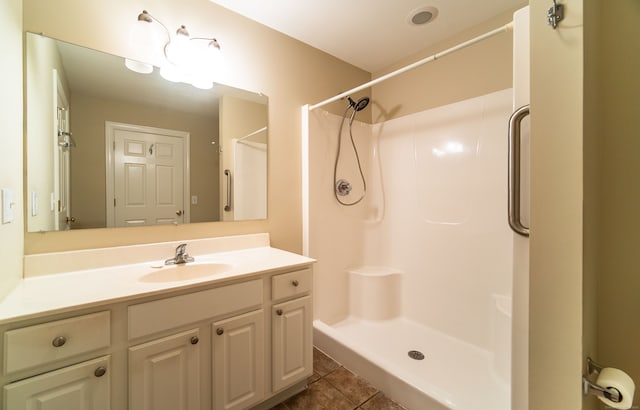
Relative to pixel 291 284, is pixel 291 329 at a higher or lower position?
lower

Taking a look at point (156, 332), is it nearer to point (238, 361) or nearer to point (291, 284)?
point (238, 361)

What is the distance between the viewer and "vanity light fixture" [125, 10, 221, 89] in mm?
1388

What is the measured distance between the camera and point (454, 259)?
6.56 ft

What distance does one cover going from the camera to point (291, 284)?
1.40 meters

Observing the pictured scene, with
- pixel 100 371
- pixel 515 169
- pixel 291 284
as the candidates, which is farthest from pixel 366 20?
pixel 100 371

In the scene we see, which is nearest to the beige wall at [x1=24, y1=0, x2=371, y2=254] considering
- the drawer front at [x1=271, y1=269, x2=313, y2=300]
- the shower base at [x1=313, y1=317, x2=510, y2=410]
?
the drawer front at [x1=271, y1=269, x2=313, y2=300]

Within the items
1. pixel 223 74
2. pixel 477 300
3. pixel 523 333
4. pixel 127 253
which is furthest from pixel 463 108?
pixel 127 253

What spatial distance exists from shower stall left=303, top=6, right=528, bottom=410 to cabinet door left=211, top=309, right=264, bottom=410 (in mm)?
687

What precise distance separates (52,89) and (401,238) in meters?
2.52

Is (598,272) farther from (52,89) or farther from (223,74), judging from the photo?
(52,89)

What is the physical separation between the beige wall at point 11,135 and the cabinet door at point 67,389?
0.35 m

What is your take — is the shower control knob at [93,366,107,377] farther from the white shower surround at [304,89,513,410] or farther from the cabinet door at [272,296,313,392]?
the white shower surround at [304,89,513,410]

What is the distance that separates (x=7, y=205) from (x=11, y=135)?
0.29 meters

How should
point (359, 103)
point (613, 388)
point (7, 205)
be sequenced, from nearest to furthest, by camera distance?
1. point (613, 388)
2. point (7, 205)
3. point (359, 103)
